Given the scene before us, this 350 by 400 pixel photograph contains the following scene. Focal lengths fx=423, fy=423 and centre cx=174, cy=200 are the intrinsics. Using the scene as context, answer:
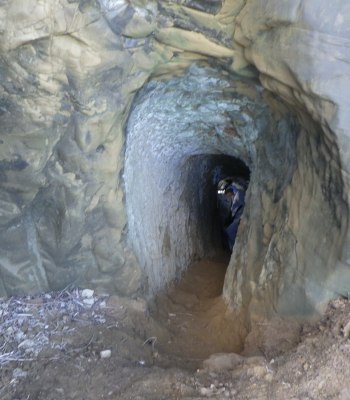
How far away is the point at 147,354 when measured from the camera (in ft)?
9.18

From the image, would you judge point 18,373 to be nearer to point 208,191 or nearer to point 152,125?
point 152,125

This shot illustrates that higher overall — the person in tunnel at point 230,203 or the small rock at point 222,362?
the small rock at point 222,362

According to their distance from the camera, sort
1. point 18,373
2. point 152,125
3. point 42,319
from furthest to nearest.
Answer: point 152,125 → point 42,319 → point 18,373

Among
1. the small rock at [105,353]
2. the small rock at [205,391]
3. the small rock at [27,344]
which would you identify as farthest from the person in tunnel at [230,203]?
the small rock at [205,391]

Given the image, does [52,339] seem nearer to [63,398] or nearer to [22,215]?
[63,398]

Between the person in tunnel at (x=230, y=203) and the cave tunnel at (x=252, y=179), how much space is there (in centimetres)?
399

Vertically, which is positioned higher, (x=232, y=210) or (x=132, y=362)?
(x=132, y=362)

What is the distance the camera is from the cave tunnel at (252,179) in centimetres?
281

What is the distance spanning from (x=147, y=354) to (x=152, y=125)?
6.54 feet

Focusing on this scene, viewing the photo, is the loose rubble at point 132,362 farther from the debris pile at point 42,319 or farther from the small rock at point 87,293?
the small rock at point 87,293

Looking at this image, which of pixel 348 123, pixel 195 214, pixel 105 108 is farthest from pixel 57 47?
pixel 195 214

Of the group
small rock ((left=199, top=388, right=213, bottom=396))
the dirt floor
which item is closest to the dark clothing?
the dirt floor

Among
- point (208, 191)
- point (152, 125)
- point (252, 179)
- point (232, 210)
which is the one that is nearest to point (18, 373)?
point (152, 125)

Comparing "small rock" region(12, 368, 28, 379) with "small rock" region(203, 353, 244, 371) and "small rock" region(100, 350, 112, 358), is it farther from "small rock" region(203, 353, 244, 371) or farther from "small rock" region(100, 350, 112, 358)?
"small rock" region(203, 353, 244, 371)
